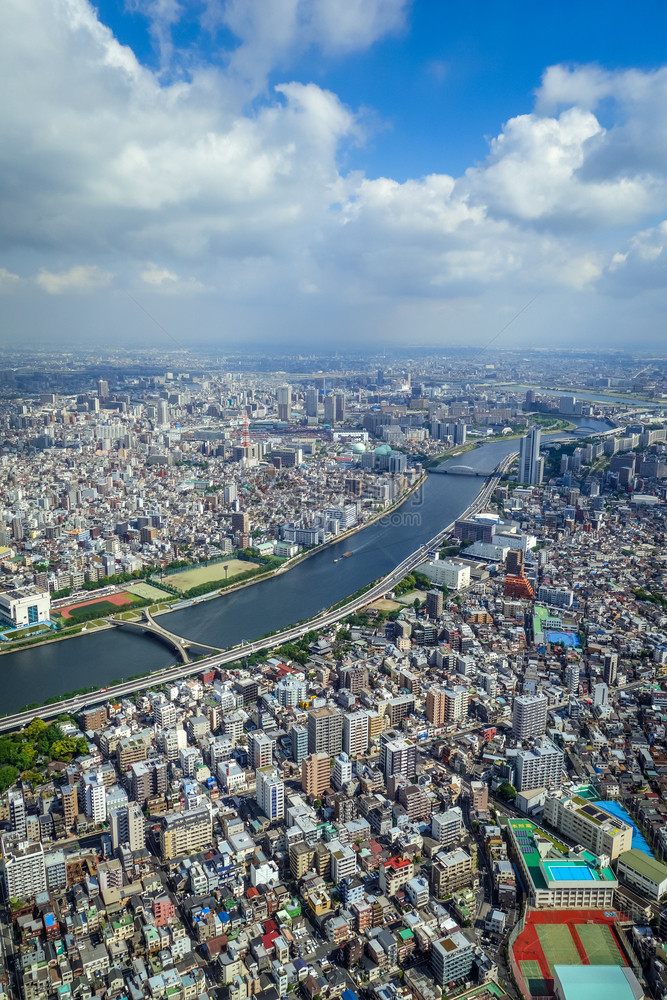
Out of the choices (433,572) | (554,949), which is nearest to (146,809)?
(554,949)

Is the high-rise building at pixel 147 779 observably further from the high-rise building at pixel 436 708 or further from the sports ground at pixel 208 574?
the sports ground at pixel 208 574

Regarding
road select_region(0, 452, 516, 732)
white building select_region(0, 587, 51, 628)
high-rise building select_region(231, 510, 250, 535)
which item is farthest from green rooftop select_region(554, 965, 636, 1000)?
high-rise building select_region(231, 510, 250, 535)

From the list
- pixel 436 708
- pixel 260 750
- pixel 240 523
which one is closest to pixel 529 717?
pixel 436 708

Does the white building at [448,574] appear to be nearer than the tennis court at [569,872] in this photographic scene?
No

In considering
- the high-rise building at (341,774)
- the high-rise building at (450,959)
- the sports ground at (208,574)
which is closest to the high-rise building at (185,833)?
the high-rise building at (341,774)

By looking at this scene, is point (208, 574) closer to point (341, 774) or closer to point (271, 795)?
point (341, 774)

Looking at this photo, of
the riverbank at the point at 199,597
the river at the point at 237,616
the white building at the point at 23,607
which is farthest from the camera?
the white building at the point at 23,607

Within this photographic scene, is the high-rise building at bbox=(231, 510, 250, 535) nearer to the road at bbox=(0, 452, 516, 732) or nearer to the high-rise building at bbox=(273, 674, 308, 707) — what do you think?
the road at bbox=(0, 452, 516, 732)
